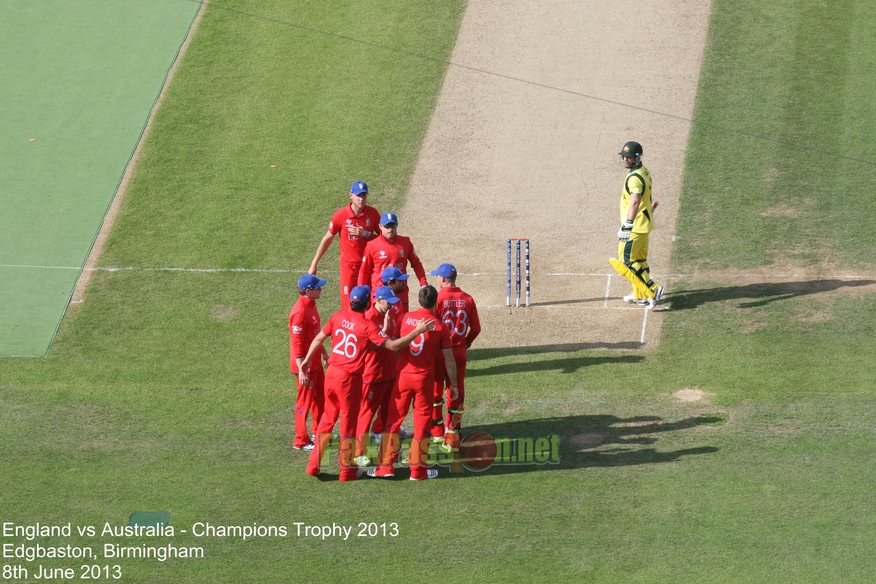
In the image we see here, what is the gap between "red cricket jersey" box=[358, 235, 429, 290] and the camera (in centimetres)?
1339

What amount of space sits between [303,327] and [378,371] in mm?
1076

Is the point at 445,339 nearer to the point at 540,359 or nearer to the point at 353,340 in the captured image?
the point at 353,340

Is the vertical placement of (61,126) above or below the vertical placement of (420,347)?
above

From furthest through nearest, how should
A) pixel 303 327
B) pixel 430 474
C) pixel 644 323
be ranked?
pixel 644 323
pixel 303 327
pixel 430 474

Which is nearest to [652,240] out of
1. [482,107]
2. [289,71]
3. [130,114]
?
[482,107]

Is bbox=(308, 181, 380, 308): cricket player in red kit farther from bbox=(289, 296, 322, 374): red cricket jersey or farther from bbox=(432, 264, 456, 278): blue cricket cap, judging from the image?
bbox=(432, 264, 456, 278): blue cricket cap

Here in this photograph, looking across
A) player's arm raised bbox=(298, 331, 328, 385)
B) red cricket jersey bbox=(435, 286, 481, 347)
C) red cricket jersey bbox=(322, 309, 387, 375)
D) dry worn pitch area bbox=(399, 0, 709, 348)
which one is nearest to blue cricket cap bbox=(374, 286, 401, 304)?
red cricket jersey bbox=(322, 309, 387, 375)

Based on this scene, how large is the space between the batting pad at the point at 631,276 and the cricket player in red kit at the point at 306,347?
4.73 m

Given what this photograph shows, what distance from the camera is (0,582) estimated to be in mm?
10672

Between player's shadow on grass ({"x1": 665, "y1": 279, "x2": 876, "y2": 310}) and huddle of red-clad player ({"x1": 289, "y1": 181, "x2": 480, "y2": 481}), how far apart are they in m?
4.42

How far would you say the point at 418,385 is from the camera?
38.3ft

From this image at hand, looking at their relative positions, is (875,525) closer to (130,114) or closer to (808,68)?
(808,68)

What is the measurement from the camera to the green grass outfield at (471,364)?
1095cm

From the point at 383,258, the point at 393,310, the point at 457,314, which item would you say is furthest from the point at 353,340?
the point at 383,258
